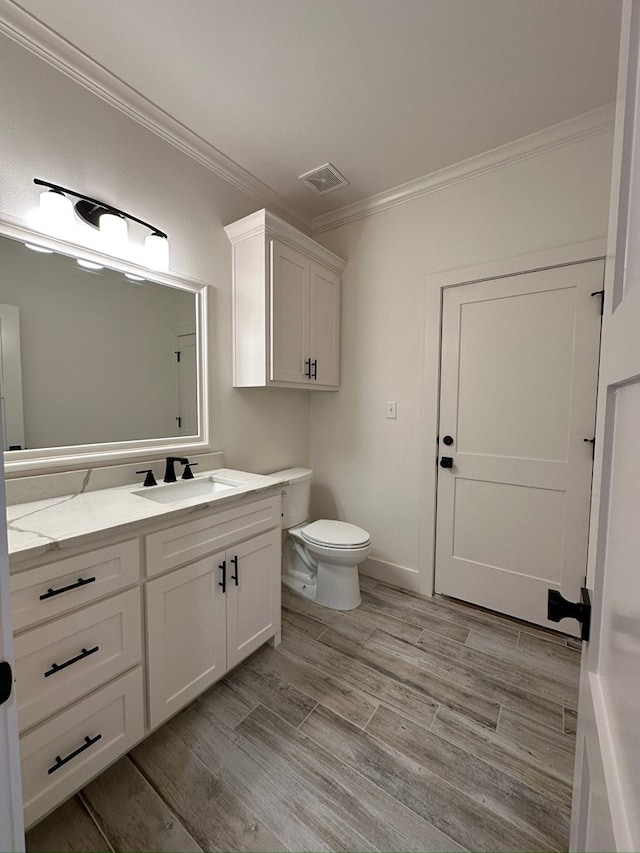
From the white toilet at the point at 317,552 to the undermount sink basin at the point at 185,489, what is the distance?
44cm

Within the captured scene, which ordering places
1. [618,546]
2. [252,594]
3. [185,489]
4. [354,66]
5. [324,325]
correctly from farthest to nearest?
[324,325] < [185,489] < [252,594] < [354,66] < [618,546]

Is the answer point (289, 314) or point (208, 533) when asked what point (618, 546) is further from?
point (289, 314)

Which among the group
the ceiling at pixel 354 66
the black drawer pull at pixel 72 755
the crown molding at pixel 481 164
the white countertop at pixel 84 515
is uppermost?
the ceiling at pixel 354 66

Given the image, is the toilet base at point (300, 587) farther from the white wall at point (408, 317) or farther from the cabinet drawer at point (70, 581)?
the cabinet drawer at point (70, 581)

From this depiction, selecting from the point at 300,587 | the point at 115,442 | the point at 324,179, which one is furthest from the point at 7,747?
the point at 324,179

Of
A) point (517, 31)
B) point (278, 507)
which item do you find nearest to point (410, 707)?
point (278, 507)

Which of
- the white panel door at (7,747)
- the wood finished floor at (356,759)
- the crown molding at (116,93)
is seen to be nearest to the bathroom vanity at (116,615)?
the wood finished floor at (356,759)

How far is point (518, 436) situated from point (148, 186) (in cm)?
232

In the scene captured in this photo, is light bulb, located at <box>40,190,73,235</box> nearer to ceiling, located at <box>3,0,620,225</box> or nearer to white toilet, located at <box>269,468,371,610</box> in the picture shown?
ceiling, located at <box>3,0,620,225</box>

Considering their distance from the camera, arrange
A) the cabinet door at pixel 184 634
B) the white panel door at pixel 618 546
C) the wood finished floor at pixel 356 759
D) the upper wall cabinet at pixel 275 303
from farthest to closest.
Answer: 1. the upper wall cabinet at pixel 275 303
2. the cabinet door at pixel 184 634
3. the wood finished floor at pixel 356 759
4. the white panel door at pixel 618 546

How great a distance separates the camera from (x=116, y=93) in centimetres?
155

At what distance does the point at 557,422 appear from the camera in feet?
6.15

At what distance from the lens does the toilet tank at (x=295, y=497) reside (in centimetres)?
231

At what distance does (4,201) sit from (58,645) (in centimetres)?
152
